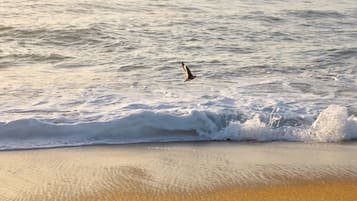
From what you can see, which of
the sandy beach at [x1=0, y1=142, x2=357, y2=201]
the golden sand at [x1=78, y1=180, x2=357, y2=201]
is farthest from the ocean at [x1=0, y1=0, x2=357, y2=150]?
the golden sand at [x1=78, y1=180, x2=357, y2=201]

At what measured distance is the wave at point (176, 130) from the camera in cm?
586

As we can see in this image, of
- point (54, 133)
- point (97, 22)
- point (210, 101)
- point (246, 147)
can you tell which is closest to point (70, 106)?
point (54, 133)

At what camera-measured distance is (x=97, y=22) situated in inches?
567

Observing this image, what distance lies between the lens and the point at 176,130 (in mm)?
6145

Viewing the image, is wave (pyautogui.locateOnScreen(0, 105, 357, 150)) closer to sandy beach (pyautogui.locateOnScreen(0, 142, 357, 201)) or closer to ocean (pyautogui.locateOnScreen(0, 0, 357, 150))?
ocean (pyautogui.locateOnScreen(0, 0, 357, 150))

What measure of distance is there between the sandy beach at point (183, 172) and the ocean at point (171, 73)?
1.24 feet

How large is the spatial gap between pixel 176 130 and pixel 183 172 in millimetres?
1332

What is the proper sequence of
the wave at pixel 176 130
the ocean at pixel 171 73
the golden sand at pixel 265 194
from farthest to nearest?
the ocean at pixel 171 73
the wave at pixel 176 130
the golden sand at pixel 265 194

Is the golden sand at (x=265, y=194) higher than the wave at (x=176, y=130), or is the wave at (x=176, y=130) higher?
the golden sand at (x=265, y=194)

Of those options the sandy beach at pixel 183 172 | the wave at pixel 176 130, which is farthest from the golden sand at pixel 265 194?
the wave at pixel 176 130

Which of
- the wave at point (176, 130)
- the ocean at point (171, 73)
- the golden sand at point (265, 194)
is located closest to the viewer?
the golden sand at point (265, 194)

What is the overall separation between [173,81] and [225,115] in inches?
80.9

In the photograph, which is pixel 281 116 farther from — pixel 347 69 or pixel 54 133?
pixel 347 69

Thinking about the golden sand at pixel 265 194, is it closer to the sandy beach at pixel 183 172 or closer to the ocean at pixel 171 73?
the sandy beach at pixel 183 172
